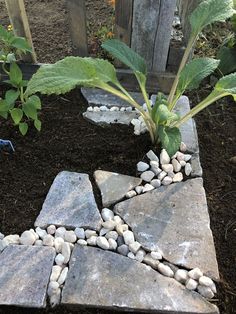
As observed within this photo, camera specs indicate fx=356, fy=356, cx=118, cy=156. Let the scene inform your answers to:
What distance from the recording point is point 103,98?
7.73 ft

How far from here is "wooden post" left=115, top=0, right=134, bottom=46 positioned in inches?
82.4

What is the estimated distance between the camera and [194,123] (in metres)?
2.20

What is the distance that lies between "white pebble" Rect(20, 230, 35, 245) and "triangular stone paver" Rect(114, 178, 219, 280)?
16.2 inches

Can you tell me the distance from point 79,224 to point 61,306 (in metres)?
0.37

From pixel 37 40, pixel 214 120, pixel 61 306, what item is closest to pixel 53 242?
pixel 61 306

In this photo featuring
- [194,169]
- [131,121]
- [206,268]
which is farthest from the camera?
[131,121]

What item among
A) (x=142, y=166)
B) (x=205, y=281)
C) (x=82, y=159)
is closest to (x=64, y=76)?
(x=82, y=159)

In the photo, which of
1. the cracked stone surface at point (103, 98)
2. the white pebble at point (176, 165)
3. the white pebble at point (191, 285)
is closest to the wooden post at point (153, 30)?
the cracked stone surface at point (103, 98)

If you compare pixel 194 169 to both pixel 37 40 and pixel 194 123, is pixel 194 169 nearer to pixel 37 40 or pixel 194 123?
pixel 194 123

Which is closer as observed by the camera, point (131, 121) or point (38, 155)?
point (38, 155)

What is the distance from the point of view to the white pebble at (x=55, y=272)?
148cm

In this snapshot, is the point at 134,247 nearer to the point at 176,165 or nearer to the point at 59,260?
the point at 59,260

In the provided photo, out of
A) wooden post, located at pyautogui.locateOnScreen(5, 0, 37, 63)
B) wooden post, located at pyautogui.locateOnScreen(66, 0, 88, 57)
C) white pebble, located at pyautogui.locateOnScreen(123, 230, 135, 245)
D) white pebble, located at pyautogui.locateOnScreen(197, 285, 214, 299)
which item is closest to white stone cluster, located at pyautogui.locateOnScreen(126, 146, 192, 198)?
white pebble, located at pyautogui.locateOnScreen(123, 230, 135, 245)

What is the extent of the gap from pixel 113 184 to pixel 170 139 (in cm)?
38
